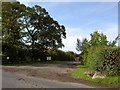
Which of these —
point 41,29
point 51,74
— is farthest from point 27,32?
point 51,74

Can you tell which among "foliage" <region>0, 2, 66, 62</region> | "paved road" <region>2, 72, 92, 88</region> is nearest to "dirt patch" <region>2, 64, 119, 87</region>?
"paved road" <region>2, 72, 92, 88</region>

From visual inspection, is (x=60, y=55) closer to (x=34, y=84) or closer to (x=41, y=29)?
(x=41, y=29)

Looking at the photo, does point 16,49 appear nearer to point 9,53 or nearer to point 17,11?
point 9,53

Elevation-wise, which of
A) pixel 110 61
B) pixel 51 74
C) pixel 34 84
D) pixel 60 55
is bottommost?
pixel 34 84

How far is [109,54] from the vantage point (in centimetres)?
2062

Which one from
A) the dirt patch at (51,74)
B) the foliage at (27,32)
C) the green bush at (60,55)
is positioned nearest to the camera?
the dirt patch at (51,74)

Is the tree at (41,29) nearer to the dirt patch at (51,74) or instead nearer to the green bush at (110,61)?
the dirt patch at (51,74)

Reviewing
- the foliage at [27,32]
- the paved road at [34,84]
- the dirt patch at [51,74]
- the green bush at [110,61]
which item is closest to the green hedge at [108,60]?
the green bush at [110,61]

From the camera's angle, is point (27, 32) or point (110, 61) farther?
point (27, 32)

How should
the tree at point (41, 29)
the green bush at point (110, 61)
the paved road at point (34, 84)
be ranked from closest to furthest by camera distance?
the paved road at point (34, 84) < the green bush at point (110, 61) < the tree at point (41, 29)

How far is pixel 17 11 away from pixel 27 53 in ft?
28.0

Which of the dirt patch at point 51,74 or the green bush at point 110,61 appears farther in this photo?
the green bush at point 110,61

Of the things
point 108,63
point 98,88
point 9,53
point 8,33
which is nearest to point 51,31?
point 8,33

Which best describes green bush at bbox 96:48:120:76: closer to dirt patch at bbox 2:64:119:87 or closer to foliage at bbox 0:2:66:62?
dirt patch at bbox 2:64:119:87
